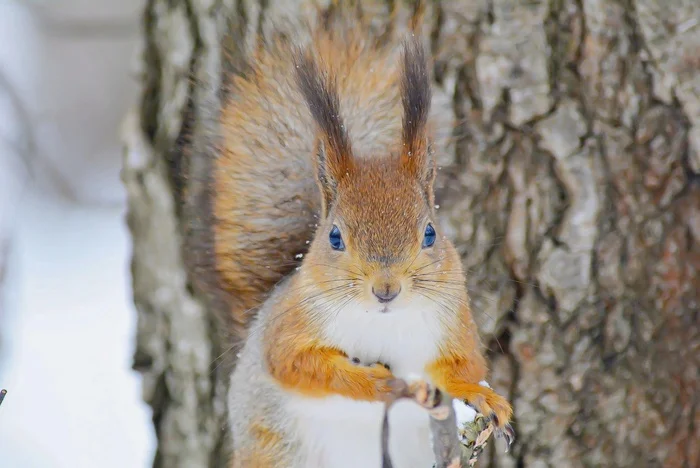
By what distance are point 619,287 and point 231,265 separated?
63 centimetres

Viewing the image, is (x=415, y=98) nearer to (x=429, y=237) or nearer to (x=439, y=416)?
(x=429, y=237)

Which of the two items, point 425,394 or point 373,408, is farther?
point 373,408

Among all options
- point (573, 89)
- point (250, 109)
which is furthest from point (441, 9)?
point (250, 109)

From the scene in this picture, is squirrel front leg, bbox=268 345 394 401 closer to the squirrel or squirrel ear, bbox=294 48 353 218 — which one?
the squirrel

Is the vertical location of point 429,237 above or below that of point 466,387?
above

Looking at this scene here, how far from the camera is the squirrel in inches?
33.0

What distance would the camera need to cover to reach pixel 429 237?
33.9 inches

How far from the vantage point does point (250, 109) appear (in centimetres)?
98

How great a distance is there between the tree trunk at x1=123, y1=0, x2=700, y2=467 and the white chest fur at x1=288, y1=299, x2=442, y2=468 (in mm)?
304

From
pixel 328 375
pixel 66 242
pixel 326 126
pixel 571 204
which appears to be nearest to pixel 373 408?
pixel 328 375

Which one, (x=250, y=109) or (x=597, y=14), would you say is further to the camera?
(x=597, y=14)

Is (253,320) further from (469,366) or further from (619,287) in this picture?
(619,287)

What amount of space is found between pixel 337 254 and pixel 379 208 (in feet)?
0.21

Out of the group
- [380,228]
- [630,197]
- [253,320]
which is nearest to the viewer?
[380,228]
